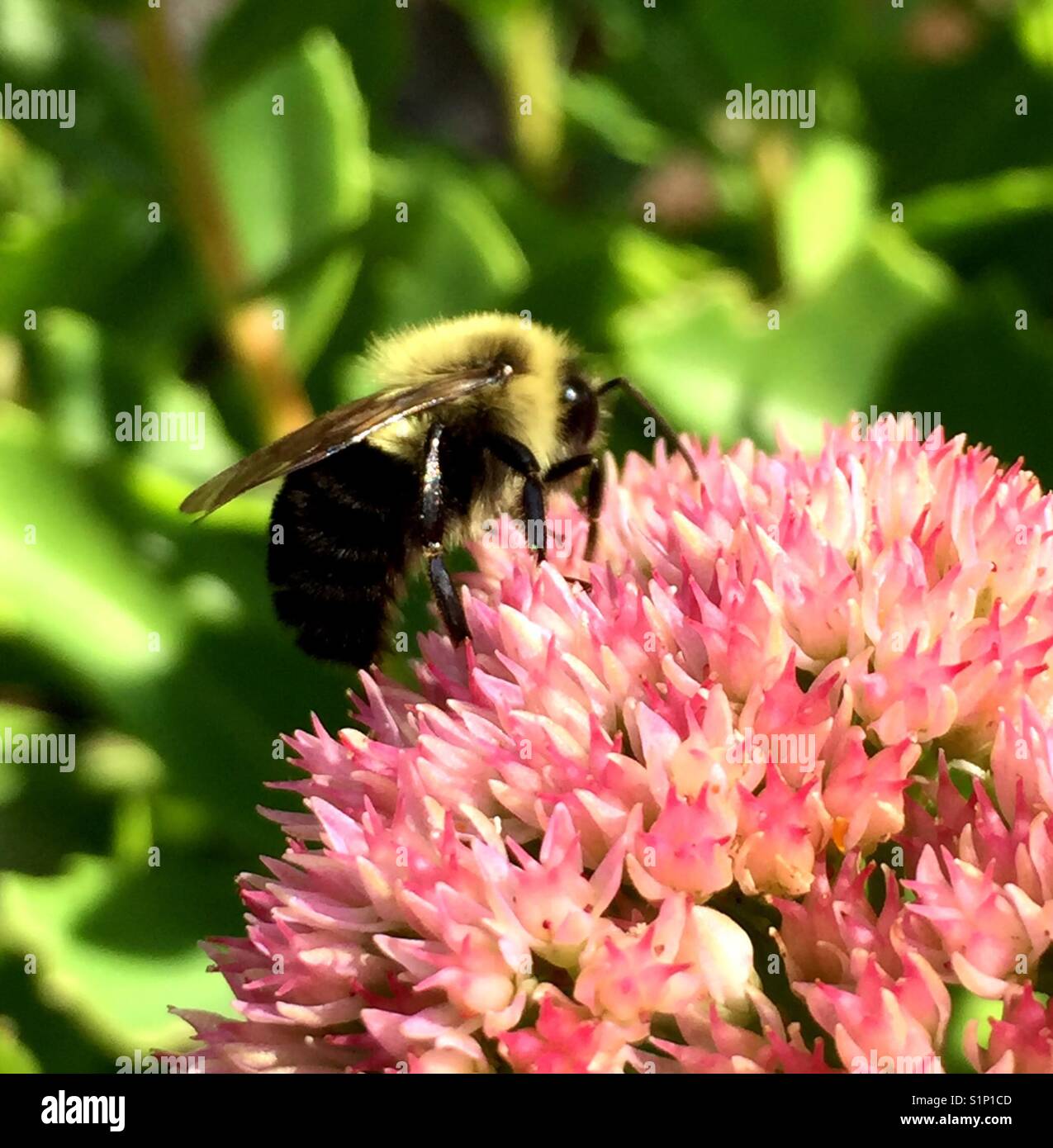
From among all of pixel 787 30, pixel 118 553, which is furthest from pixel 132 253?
pixel 787 30

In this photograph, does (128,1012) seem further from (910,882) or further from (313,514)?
(910,882)

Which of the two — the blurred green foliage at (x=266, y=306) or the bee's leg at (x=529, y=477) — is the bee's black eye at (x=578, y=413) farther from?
the blurred green foliage at (x=266, y=306)

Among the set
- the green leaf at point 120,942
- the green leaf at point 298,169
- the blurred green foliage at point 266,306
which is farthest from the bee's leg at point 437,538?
the green leaf at point 298,169

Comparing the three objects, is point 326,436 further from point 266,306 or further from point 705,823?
point 266,306

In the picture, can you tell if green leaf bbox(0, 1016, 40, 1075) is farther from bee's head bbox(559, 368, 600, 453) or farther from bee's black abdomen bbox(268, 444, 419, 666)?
bee's head bbox(559, 368, 600, 453)

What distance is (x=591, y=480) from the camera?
1196mm

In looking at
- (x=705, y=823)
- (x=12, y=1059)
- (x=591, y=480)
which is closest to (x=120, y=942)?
(x=12, y=1059)

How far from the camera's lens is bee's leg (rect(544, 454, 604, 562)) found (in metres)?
1.17

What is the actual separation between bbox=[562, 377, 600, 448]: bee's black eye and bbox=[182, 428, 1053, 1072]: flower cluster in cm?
17

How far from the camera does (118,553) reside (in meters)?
1.57

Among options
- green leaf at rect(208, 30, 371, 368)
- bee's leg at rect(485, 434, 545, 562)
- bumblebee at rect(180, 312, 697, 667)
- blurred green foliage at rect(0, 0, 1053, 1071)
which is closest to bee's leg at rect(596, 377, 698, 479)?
bumblebee at rect(180, 312, 697, 667)

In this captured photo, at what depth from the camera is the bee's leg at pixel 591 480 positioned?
117 centimetres

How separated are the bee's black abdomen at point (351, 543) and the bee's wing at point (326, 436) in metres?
0.05

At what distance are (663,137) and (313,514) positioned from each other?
1501 mm
